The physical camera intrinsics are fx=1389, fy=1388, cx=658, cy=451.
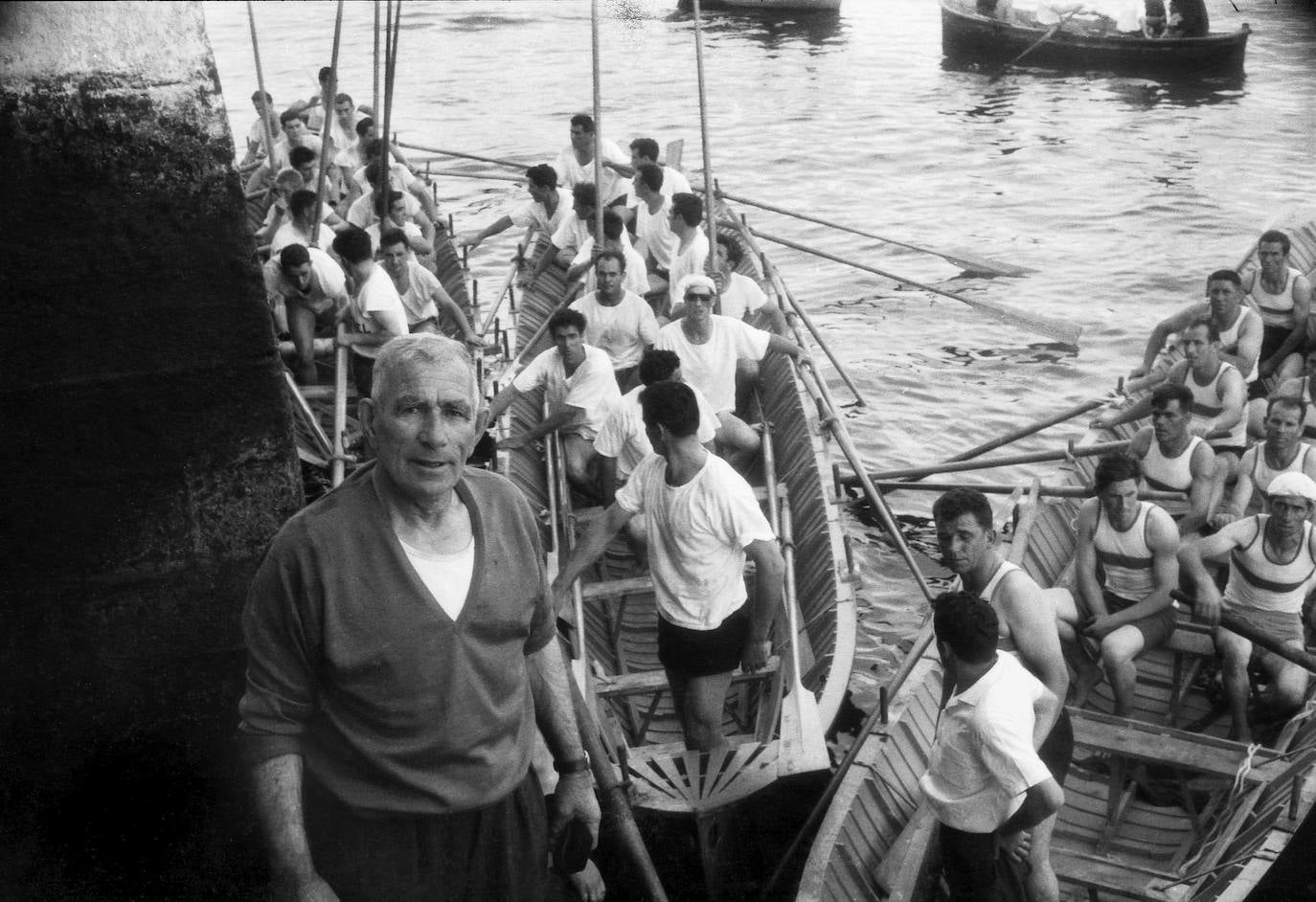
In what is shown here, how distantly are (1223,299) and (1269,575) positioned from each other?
10.8 ft

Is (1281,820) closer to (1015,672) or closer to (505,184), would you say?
(1015,672)

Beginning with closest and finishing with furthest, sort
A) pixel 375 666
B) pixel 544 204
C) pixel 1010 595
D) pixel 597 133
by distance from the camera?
pixel 375 666, pixel 1010 595, pixel 597 133, pixel 544 204

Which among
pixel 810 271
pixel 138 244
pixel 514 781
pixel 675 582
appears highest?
pixel 138 244

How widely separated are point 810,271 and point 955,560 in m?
14.6

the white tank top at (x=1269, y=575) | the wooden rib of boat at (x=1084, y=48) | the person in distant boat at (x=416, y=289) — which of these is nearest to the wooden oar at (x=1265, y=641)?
the white tank top at (x=1269, y=575)

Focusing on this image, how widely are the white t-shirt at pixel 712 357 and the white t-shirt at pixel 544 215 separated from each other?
5.00m

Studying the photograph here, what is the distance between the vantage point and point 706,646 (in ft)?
19.7

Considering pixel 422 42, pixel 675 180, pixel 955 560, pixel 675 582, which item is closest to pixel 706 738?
pixel 675 582

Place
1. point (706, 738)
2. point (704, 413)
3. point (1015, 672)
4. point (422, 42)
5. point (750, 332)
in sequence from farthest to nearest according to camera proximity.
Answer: point (422, 42), point (750, 332), point (704, 413), point (706, 738), point (1015, 672)

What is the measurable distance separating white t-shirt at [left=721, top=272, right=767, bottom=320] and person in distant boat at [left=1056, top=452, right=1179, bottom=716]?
435 cm

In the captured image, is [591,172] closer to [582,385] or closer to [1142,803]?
[582,385]

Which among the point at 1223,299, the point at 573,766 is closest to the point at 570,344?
the point at 1223,299

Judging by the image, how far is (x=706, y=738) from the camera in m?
6.16

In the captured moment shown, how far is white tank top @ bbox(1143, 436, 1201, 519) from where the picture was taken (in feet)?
26.8
